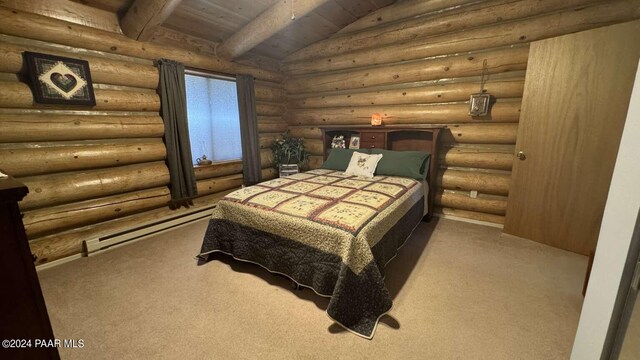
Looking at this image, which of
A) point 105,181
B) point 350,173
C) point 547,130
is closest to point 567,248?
point 547,130

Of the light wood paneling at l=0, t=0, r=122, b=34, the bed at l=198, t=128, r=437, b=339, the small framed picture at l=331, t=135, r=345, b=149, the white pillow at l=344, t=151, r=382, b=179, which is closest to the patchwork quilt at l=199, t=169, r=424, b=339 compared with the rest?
the bed at l=198, t=128, r=437, b=339

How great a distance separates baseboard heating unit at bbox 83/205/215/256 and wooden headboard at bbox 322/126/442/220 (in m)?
2.17

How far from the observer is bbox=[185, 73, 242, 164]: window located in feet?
11.7

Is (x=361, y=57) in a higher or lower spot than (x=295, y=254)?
higher

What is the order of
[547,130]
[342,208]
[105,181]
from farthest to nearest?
[105,181], [547,130], [342,208]

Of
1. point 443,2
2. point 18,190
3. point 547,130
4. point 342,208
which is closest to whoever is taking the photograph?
point 18,190

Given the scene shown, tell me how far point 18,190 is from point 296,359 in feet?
4.60

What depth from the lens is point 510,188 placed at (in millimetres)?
2861

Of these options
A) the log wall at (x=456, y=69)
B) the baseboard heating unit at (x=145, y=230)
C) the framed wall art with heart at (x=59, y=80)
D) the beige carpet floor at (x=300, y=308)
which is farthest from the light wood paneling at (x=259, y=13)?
the beige carpet floor at (x=300, y=308)

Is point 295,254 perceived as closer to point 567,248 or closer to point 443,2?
point 567,248

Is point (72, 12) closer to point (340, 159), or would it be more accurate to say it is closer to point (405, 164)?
point (340, 159)

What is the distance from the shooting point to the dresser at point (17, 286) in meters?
0.81

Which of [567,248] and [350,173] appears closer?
[567,248]

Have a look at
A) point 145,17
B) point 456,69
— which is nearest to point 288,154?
point 145,17
